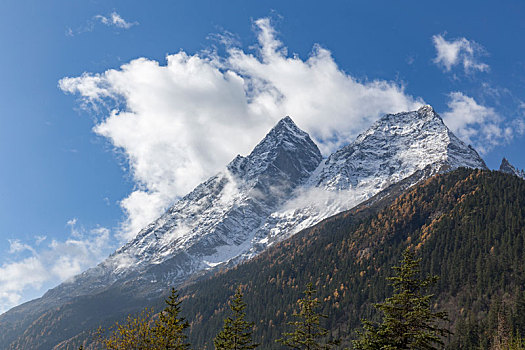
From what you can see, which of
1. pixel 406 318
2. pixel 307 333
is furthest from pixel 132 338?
pixel 406 318

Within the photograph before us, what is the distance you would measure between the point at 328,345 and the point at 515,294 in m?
121

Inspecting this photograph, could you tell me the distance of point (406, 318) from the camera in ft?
90.2

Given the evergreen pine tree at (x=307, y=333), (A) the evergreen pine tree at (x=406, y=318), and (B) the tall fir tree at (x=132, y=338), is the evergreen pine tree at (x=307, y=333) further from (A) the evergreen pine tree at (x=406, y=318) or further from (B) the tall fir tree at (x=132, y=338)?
(B) the tall fir tree at (x=132, y=338)

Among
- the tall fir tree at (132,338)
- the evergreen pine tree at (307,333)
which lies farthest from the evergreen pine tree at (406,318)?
the tall fir tree at (132,338)

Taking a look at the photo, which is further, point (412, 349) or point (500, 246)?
point (500, 246)

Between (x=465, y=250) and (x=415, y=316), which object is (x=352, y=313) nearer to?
(x=465, y=250)

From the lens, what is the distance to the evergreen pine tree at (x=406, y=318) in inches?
1052

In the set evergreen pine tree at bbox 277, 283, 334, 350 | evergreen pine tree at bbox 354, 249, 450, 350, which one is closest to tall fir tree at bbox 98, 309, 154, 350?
evergreen pine tree at bbox 277, 283, 334, 350

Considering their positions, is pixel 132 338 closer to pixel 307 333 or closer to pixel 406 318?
pixel 307 333

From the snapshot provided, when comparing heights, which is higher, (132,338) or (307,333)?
(132,338)

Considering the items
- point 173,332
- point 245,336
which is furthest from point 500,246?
point 173,332

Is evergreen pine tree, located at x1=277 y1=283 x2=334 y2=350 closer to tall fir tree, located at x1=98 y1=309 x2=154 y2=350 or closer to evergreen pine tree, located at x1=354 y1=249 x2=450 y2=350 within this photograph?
evergreen pine tree, located at x1=354 y1=249 x2=450 y2=350

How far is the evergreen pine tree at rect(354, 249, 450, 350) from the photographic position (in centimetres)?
2673

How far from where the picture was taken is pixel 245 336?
1742 inches
